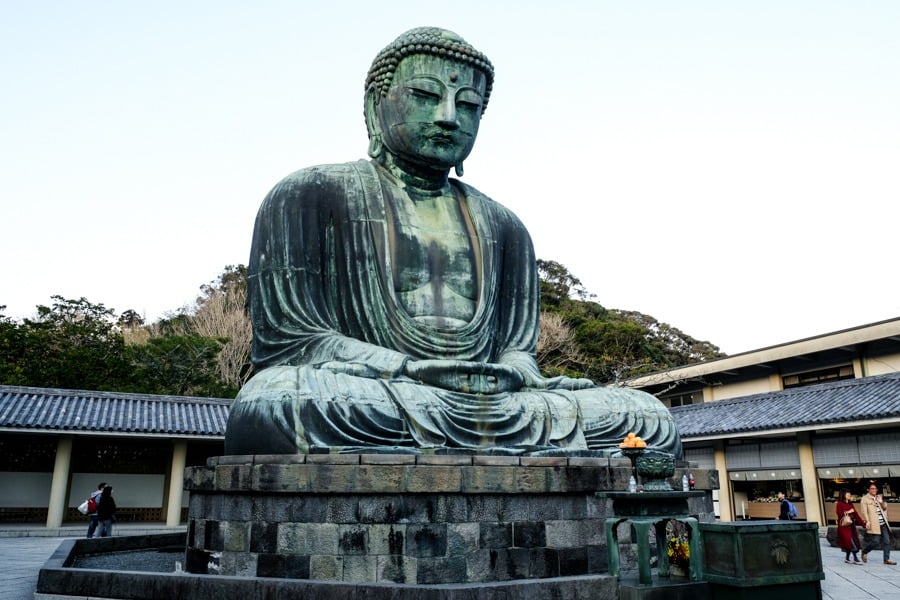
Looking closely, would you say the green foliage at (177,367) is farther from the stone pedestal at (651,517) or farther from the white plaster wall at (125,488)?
the stone pedestal at (651,517)

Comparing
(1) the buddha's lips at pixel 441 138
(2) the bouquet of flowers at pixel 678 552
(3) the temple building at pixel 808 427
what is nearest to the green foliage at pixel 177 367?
(3) the temple building at pixel 808 427

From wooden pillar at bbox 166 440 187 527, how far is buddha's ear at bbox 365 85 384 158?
1559 cm

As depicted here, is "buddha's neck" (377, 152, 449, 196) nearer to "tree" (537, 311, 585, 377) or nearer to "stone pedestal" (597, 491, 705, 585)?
"stone pedestal" (597, 491, 705, 585)

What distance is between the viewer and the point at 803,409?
19.4 meters

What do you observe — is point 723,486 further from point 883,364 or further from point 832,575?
point 832,575

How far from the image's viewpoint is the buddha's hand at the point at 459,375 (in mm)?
6336

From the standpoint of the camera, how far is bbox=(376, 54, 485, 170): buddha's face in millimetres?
7516

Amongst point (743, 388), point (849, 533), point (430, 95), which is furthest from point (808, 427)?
point (430, 95)

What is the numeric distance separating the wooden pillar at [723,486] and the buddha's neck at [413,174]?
16630 millimetres

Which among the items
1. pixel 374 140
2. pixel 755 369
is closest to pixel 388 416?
pixel 374 140

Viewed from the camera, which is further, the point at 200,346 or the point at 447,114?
the point at 200,346

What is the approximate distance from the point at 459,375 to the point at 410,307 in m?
1.07

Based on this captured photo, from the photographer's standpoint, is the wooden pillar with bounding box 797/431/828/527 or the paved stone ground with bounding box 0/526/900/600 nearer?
the paved stone ground with bounding box 0/526/900/600

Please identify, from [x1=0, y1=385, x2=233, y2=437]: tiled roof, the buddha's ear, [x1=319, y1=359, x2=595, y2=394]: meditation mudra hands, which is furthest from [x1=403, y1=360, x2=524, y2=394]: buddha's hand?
[x1=0, y1=385, x2=233, y2=437]: tiled roof
